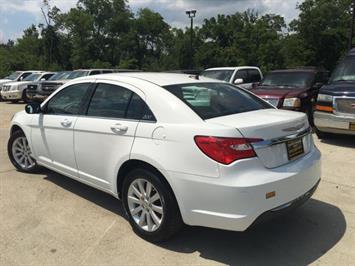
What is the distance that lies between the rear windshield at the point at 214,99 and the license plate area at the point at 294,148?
0.59 m

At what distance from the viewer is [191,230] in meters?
4.16

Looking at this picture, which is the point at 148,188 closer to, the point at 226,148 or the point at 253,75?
the point at 226,148

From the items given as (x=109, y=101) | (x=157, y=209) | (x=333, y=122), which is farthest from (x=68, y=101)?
(x=333, y=122)

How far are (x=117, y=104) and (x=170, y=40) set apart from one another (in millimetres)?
63882

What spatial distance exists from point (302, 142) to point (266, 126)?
0.64 meters

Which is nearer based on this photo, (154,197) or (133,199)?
(154,197)

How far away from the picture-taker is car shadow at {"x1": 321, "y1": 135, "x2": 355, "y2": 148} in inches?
329

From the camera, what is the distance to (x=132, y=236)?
4.05 meters

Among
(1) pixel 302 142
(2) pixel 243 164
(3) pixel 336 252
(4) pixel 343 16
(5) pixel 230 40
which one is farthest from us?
(5) pixel 230 40

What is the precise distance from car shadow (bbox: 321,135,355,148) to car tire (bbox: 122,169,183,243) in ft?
18.5

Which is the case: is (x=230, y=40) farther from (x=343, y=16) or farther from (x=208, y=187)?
(x=208, y=187)

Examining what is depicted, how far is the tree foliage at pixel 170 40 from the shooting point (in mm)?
44062

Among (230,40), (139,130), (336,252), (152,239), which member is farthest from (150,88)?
(230,40)

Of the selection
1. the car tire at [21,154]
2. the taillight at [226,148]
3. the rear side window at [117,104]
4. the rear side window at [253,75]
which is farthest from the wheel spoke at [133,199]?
the rear side window at [253,75]
